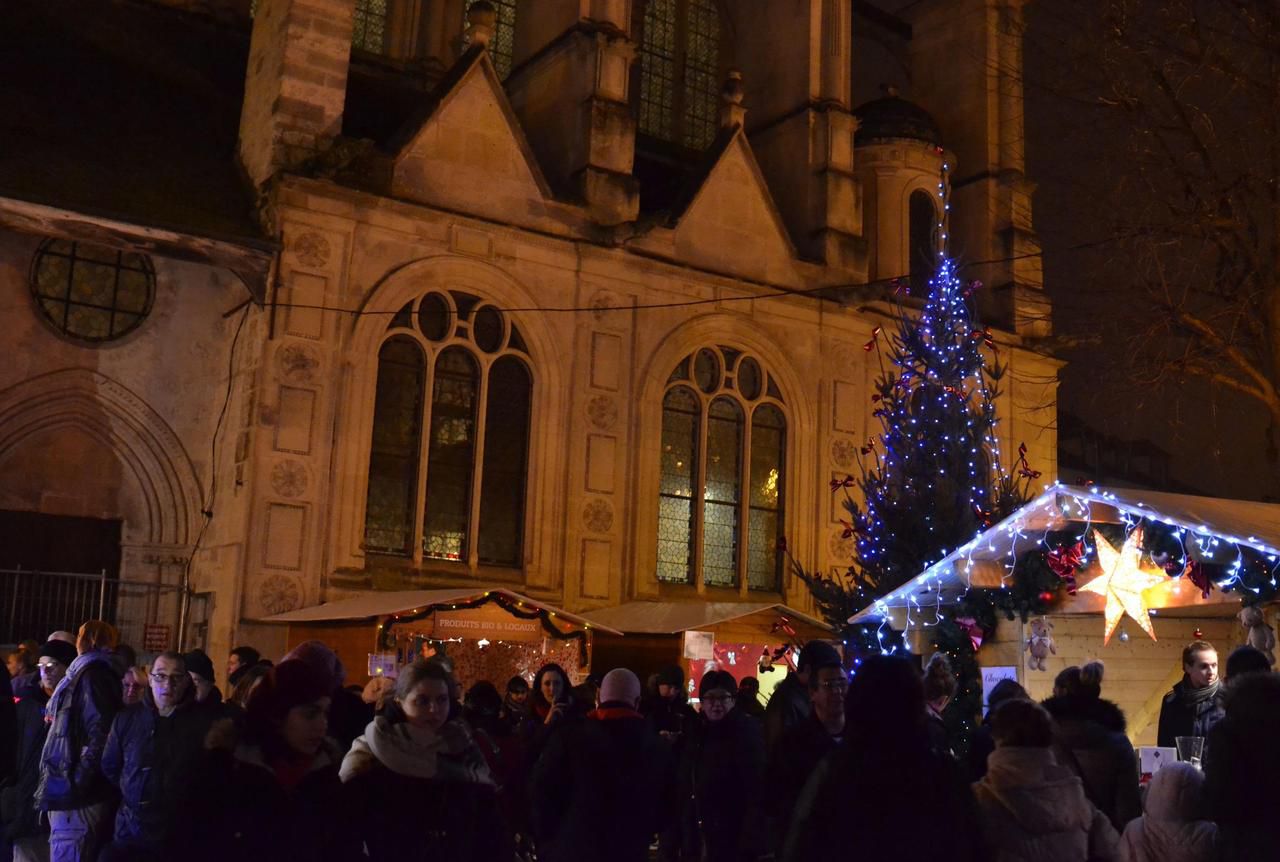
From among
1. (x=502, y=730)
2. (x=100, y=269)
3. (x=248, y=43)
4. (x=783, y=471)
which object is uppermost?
(x=248, y=43)

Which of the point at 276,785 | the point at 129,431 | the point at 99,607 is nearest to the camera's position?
the point at 276,785

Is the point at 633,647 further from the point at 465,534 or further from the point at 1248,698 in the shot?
the point at 1248,698

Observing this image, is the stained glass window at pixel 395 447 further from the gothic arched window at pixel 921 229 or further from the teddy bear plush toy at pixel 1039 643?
the gothic arched window at pixel 921 229

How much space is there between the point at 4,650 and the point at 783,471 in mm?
10622

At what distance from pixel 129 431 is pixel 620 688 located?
39.1 feet

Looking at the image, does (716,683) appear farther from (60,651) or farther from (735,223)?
(735,223)

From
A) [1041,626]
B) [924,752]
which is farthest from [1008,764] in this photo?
[1041,626]

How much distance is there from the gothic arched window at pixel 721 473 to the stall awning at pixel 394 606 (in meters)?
3.88

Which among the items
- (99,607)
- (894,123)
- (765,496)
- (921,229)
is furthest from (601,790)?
(894,123)

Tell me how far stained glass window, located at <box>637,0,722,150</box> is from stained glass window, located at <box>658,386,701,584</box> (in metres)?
7.12

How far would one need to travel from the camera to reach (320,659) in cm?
405

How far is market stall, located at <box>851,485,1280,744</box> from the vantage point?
856 cm

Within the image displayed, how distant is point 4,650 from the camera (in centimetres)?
1326

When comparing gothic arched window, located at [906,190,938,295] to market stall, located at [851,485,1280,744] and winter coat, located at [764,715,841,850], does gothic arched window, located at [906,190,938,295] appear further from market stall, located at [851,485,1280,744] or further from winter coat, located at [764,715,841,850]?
winter coat, located at [764,715,841,850]
